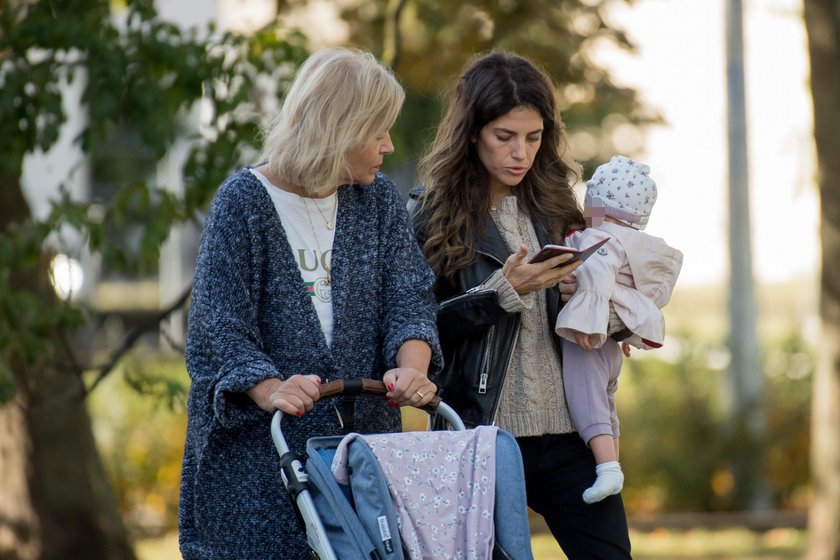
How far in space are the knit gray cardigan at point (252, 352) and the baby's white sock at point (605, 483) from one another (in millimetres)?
586

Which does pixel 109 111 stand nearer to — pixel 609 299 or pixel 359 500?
pixel 609 299

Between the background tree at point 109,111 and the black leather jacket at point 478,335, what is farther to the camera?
the background tree at point 109,111

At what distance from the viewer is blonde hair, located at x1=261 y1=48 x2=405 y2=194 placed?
10.8 ft

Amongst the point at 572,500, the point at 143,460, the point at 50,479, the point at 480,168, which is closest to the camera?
the point at 572,500

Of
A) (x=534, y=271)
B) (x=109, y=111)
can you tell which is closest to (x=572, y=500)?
(x=534, y=271)

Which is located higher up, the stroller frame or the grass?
the stroller frame

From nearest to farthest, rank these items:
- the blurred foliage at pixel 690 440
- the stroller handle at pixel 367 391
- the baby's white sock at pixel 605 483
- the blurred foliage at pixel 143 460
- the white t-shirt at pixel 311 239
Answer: the stroller handle at pixel 367 391 < the white t-shirt at pixel 311 239 < the baby's white sock at pixel 605 483 < the blurred foliage at pixel 143 460 < the blurred foliage at pixel 690 440

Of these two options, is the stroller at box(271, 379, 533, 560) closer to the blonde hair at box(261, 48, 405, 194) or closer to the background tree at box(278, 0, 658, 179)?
the blonde hair at box(261, 48, 405, 194)

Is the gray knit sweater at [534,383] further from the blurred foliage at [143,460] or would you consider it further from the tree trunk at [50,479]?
the blurred foliage at [143,460]

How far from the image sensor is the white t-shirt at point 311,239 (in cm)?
336

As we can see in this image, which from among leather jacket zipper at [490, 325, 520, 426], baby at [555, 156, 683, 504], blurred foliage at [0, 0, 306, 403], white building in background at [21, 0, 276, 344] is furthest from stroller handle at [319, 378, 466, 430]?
white building in background at [21, 0, 276, 344]

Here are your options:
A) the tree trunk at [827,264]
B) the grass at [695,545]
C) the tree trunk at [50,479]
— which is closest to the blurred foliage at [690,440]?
the grass at [695,545]

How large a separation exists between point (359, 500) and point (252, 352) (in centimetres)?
48

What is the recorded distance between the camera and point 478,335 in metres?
3.62
